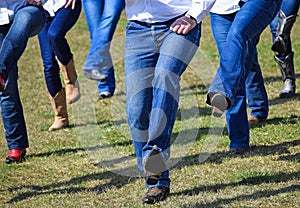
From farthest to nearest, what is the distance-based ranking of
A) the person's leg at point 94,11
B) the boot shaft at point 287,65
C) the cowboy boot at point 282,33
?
1. the person's leg at point 94,11
2. the boot shaft at point 287,65
3. the cowboy boot at point 282,33

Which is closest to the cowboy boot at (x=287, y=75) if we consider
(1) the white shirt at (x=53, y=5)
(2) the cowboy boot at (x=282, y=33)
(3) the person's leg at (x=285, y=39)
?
(3) the person's leg at (x=285, y=39)

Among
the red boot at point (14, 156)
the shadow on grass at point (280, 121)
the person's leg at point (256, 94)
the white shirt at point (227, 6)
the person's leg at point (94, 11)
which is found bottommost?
the shadow on grass at point (280, 121)

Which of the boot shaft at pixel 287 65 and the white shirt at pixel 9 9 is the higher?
the white shirt at pixel 9 9

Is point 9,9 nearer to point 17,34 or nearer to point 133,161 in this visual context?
point 17,34

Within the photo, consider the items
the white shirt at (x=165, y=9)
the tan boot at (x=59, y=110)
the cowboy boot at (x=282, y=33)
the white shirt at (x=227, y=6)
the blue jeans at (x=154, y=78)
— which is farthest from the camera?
the tan boot at (x=59, y=110)

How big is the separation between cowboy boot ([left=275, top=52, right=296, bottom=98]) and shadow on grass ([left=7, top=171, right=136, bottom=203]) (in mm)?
2993

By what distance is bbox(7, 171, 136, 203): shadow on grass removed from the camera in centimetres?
565

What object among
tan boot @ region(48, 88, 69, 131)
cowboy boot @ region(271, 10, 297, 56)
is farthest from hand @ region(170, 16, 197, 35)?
tan boot @ region(48, 88, 69, 131)

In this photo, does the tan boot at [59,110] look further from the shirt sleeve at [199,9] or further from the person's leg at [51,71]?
the shirt sleeve at [199,9]

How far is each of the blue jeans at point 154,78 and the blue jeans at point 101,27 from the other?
2.87 m

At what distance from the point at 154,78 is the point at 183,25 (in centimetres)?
41

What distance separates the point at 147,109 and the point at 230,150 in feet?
4.97

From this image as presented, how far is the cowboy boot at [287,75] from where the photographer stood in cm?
826

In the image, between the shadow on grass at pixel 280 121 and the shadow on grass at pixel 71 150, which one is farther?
the shadow on grass at pixel 280 121
